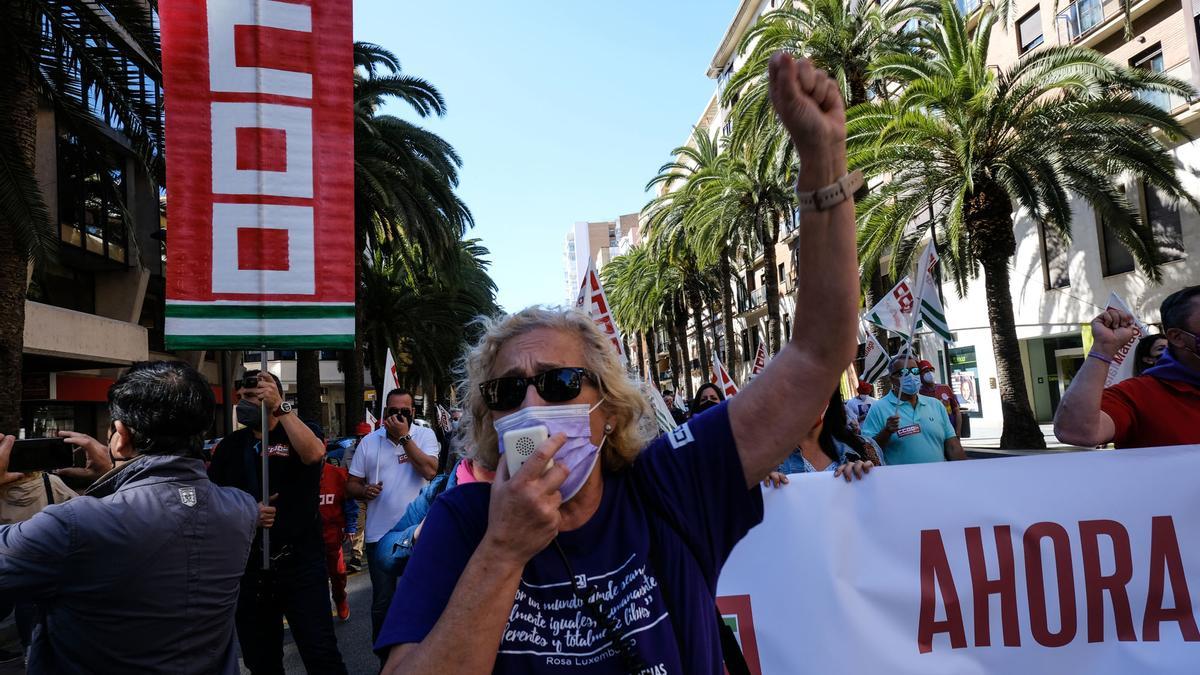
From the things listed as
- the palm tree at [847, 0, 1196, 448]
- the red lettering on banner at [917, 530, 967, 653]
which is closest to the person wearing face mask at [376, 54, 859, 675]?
the red lettering on banner at [917, 530, 967, 653]

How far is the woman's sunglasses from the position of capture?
164 cm

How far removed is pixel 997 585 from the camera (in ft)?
11.3

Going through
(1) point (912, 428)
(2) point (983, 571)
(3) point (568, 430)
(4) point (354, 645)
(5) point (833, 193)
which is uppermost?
(5) point (833, 193)

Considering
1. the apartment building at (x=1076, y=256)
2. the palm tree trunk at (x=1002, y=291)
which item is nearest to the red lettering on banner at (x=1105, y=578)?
the palm tree trunk at (x=1002, y=291)

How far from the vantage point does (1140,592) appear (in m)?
3.31

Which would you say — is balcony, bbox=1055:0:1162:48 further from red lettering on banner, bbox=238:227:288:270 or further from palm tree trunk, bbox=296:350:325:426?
red lettering on banner, bbox=238:227:288:270

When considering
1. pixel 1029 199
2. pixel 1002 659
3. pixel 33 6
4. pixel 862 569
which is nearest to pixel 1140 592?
pixel 1002 659

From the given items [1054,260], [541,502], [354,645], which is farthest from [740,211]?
[541,502]

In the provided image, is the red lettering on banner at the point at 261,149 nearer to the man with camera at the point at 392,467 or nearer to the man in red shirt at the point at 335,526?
the man with camera at the point at 392,467

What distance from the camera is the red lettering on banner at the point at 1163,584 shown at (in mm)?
3250

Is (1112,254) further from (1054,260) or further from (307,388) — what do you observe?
(307,388)

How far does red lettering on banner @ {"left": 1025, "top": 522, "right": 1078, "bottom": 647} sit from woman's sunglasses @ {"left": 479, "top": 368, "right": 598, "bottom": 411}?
8.68 feet

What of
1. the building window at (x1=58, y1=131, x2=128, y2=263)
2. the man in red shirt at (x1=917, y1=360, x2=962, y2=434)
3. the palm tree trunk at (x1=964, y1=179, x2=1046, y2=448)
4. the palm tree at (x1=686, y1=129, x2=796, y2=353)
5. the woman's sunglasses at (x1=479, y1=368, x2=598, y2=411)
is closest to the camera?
the woman's sunglasses at (x1=479, y1=368, x2=598, y2=411)

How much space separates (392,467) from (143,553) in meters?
3.89
